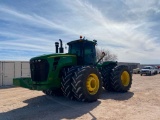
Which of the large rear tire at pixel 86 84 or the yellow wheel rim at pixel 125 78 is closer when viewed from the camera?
the large rear tire at pixel 86 84

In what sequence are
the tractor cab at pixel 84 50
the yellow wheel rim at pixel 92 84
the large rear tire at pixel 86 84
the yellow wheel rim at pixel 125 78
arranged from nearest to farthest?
the large rear tire at pixel 86 84, the yellow wheel rim at pixel 92 84, the tractor cab at pixel 84 50, the yellow wheel rim at pixel 125 78

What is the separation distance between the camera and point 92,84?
9.94 meters

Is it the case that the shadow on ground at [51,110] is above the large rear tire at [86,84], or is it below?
below

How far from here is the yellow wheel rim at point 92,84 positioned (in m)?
9.62

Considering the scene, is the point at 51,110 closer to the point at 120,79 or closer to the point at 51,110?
the point at 51,110

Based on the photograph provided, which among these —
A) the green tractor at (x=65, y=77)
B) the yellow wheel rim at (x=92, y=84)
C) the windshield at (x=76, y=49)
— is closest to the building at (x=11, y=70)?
the windshield at (x=76, y=49)

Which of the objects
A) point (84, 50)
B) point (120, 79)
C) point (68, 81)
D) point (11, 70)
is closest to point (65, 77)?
point (68, 81)

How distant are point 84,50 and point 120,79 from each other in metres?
2.68

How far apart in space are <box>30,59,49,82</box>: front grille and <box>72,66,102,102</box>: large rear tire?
1258mm

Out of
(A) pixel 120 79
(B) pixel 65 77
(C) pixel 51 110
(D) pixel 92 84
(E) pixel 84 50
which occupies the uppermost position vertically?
(E) pixel 84 50

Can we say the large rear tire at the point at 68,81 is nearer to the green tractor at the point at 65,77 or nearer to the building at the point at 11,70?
the green tractor at the point at 65,77

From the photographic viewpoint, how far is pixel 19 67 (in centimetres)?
2205

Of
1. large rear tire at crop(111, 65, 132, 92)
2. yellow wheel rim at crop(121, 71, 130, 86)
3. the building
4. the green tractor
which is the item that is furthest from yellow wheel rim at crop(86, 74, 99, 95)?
the building

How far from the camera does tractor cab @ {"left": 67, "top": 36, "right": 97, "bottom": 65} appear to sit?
11.2 metres
